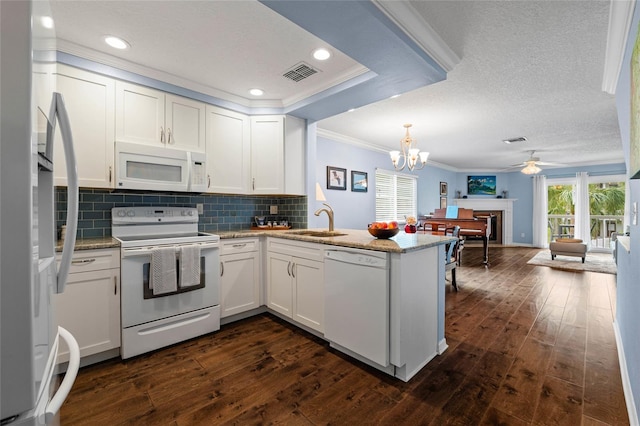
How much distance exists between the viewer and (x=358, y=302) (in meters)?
2.09

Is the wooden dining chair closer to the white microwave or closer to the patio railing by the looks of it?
the white microwave

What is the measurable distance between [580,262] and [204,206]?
24.1 feet

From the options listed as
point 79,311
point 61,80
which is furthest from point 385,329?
point 61,80

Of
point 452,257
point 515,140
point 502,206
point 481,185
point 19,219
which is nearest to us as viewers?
point 19,219

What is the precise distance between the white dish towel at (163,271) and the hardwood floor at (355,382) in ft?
1.74

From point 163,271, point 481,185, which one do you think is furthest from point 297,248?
point 481,185

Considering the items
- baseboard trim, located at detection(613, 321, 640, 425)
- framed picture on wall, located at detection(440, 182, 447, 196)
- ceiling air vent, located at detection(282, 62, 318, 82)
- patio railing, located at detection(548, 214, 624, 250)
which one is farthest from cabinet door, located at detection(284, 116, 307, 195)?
patio railing, located at detection(548, 214, 624, 250)

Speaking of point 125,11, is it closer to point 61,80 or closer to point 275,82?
point 61,80

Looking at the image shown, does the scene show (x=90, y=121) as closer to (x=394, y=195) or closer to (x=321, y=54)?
(x=321, y=54)

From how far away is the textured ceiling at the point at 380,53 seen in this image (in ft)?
6.03

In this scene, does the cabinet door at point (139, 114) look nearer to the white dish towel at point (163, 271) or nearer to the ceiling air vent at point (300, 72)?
the white dish towel at point (163, 271)

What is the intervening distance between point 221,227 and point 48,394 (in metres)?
2.75

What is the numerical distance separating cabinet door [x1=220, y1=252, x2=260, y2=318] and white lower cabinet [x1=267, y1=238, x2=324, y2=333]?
0.15m

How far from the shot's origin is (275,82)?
2883 millimetres
